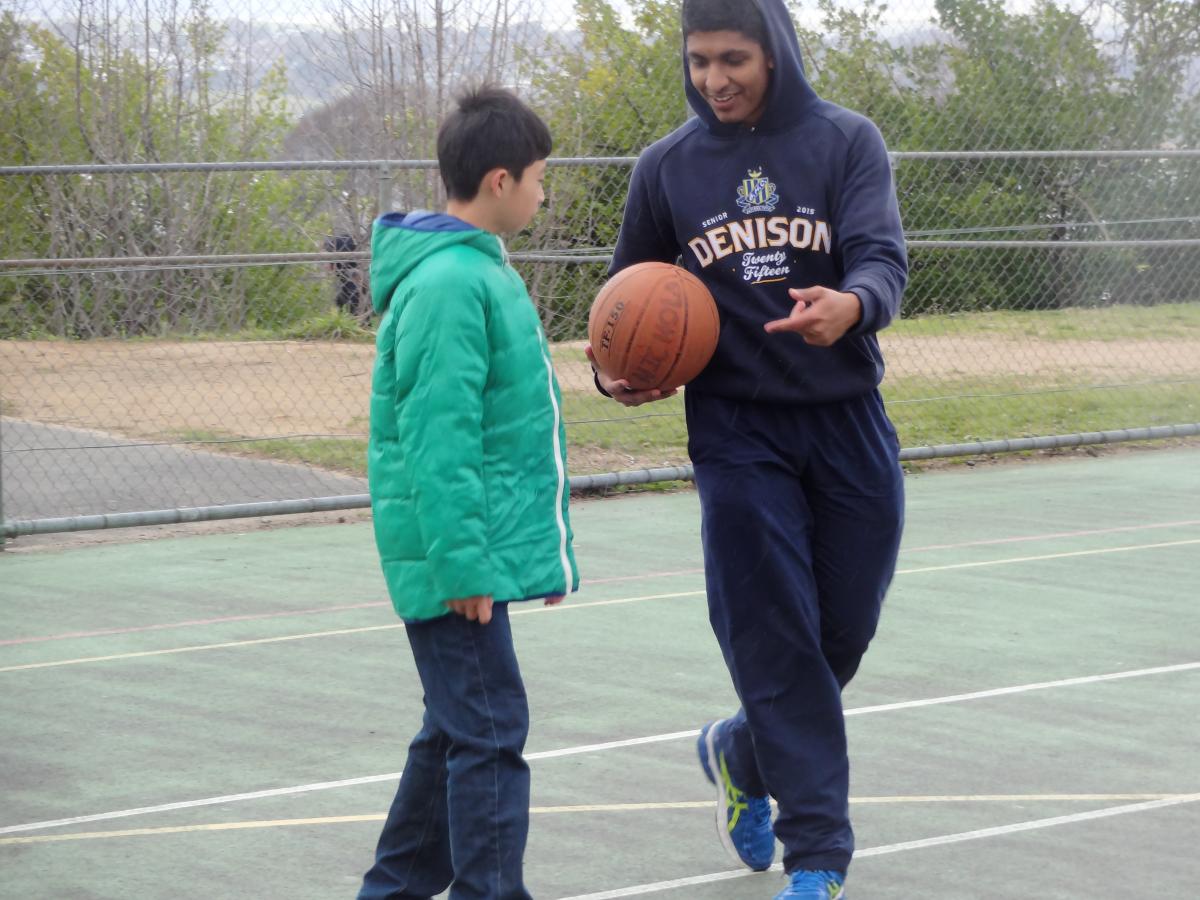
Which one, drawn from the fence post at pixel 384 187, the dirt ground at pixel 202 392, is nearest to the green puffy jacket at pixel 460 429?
the dirt ground at pixel 202 392

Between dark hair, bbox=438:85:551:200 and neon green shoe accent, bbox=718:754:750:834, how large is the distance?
5.11 ft

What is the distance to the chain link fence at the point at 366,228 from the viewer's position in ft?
33.2

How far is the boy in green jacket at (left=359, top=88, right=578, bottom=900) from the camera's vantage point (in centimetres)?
340

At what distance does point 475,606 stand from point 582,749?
2.02 m

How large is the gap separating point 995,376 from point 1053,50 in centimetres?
323

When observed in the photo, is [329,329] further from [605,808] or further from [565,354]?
[605,808]

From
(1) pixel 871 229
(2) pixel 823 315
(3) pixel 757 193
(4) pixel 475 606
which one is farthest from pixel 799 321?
(4) pixel 475 606

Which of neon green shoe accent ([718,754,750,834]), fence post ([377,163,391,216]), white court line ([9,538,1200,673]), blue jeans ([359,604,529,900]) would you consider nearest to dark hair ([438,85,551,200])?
blue jeans ([359,604,529,900])

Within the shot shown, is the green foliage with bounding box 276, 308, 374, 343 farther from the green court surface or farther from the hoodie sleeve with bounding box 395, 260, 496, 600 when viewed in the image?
the hoodie sleeve with bounding box 395, 260, 496, 600

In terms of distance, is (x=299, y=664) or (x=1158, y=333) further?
(x=1158, y=333)

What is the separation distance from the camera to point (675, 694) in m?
6.02

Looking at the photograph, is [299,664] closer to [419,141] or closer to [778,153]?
[778,153]

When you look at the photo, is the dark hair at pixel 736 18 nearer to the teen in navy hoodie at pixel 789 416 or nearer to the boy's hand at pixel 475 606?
the teen in navy hoodie at pixel 789 416

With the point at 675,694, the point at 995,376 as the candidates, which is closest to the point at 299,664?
the point at 675,694
